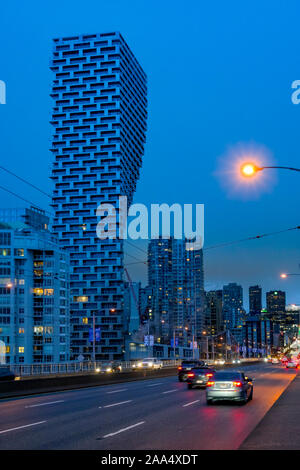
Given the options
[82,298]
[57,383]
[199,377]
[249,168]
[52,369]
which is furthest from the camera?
[82,298]

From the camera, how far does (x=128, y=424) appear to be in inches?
712

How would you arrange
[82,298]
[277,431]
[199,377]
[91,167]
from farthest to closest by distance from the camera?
[91,167]
[82,298]
[199,377]
[277,431]

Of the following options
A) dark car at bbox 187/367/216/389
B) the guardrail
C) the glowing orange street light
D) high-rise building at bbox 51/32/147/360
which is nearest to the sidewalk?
the glowing orange street light

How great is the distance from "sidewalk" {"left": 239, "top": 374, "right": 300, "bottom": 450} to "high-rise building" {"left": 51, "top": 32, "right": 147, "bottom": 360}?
149 m

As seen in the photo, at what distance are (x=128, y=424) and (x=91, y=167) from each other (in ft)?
555

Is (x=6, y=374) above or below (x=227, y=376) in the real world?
below

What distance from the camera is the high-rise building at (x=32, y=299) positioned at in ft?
447

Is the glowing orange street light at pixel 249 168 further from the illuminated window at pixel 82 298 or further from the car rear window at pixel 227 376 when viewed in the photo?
the illuminated window at pixel 82 298

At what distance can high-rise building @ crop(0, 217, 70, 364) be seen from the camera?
136 metres

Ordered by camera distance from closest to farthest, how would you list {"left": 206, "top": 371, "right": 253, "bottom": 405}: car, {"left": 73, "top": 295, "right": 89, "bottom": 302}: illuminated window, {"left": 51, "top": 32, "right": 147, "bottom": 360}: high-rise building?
1. {"left": 206, "top": 371, "right": 253, "bottom": 405}: car
2. {"left": 51, "top": 32, "right": 147, "bottom": 360}: high-rise building
3. {"left": 73, "top": 295, "right": 89, "bottom": 302}: illuminated window

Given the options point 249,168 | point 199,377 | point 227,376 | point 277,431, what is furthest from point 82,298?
point 277,431

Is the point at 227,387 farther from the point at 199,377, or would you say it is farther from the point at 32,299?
the point at 32,299

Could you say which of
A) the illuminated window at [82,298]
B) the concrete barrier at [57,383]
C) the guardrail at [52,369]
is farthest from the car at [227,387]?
the illuminated window at [82,298]

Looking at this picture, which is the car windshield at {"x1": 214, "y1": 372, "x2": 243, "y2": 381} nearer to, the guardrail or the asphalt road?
the asphalt road
